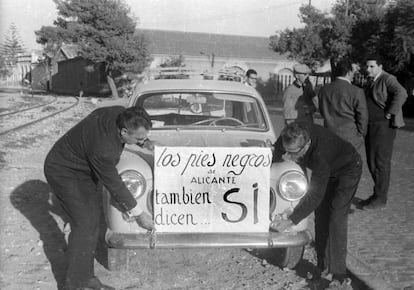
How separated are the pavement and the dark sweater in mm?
816

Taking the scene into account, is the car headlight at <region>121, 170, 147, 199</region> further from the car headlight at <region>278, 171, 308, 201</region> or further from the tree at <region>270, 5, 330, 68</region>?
the tree at <region>270, 5, 330, 68</region>

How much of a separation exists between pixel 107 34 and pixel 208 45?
769 inches

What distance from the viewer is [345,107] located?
6.14m

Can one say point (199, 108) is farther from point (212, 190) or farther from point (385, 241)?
point (385, 241)

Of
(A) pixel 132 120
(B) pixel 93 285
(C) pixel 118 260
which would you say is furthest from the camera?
(C) pixel 118 260

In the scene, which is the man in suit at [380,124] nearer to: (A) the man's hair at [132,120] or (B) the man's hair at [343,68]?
(B) the man's hair at [343,68]

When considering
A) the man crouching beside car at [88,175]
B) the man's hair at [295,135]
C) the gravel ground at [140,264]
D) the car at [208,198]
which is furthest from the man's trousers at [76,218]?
the man's hair at [295,135]

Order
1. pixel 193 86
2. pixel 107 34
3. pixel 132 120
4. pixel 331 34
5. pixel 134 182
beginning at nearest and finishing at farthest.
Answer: pixel 132 120 < pixel 134 182 < pixel 193 86 < pixel 331 34 < pixel 107 34

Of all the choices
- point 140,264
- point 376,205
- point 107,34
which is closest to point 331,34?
point 107,34

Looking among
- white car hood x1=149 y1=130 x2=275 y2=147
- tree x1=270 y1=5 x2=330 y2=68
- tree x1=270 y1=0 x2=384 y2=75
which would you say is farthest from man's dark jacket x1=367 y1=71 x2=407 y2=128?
tree x1=270 y1=5 x2=330 y2=68

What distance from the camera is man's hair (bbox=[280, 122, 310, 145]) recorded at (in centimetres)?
375

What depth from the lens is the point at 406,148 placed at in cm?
1261

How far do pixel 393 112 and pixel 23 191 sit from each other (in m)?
4.93

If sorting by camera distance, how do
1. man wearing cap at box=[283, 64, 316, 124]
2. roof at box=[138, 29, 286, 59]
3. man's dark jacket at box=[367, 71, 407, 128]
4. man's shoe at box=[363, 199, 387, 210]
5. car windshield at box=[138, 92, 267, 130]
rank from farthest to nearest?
roof at box=[138, 29, 286, 59] < man wearing cap at box=[283, 64, 316, 124] < man's shoe at box=[363, 199, 387, 210] < man's dark jacket at box=[367, 71, 407, 128] < car windshield at box=[138, 92, 267, 130]
